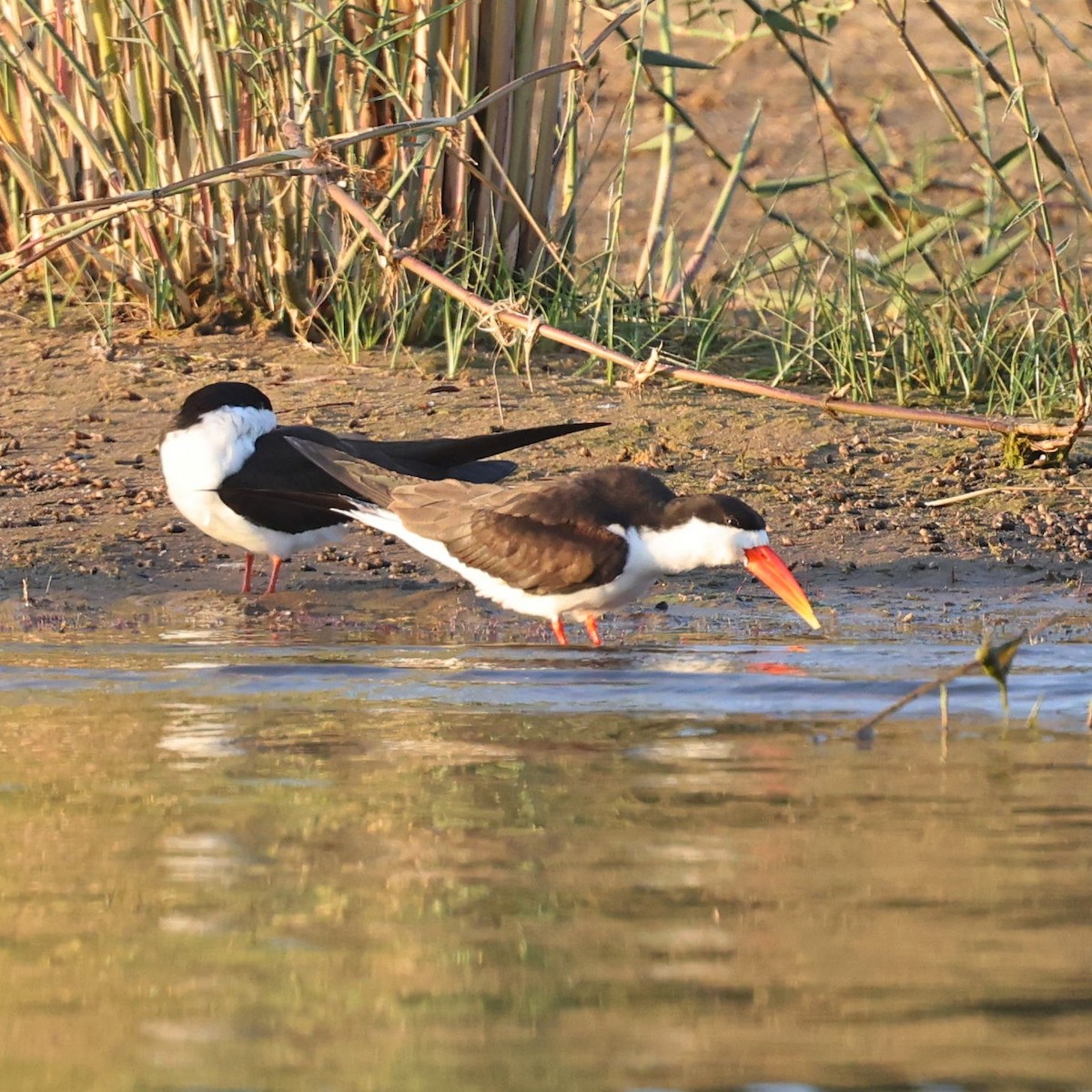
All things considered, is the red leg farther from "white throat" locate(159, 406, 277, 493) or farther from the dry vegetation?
the dry vegetation

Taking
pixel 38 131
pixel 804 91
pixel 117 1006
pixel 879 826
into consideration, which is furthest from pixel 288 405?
pixel 804 91

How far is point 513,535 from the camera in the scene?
608 cm

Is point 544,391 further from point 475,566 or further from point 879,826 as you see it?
point 879,826

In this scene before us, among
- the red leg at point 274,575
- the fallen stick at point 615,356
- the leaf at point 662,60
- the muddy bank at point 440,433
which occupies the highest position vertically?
the leaf at point 662,60

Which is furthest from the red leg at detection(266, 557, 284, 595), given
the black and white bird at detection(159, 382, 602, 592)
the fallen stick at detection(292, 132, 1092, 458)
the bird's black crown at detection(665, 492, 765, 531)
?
the bird's black crown at detection(665, 492, 765, 531)

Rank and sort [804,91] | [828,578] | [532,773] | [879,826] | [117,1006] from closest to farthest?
1. [117,1006]
2. [879,826]
3. [532,773]
4. [828,578]
5. [804,91]

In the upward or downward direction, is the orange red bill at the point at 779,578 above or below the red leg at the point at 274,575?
above

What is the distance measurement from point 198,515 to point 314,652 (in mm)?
1395

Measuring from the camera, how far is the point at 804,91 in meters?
15.4

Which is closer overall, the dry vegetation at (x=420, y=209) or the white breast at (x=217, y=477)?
the white breast at (x=217, y=477)

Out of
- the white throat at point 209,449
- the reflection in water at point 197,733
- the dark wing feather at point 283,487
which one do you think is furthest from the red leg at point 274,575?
the reflection in water at point 197,733

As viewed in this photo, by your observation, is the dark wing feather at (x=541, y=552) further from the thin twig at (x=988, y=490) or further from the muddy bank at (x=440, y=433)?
the thin twig at (x=988, y=490)

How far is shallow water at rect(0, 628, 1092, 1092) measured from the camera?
2.53 metres

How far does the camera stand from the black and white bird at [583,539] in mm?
5984
